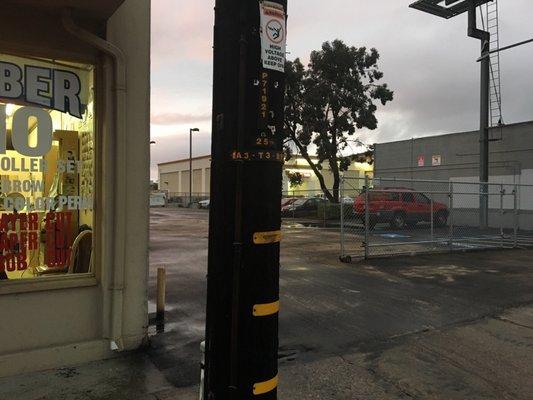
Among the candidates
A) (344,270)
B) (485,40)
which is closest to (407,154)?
(485,40)

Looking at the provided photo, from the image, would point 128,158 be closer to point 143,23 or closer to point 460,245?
point 143,23

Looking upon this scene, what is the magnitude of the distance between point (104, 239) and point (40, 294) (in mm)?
812

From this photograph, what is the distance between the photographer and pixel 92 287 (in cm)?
514

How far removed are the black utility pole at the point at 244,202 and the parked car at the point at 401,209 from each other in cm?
1157

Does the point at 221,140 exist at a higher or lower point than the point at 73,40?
lower

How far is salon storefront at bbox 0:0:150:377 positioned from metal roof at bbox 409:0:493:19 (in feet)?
66.7

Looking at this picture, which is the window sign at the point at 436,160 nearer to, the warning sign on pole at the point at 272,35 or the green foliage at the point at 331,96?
the green foliage at the point at 331,96

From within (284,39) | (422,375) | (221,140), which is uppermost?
(284,39)

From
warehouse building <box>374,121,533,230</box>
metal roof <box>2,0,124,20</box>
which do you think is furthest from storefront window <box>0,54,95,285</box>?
warehouse building <box>374,121,533,230</box>

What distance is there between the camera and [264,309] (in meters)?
2.30

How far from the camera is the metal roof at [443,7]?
2230cm

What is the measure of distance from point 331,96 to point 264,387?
92.8ft

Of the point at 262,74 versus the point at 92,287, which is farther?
the point at 92,287

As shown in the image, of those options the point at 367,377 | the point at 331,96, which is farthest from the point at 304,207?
the point at 367,377
